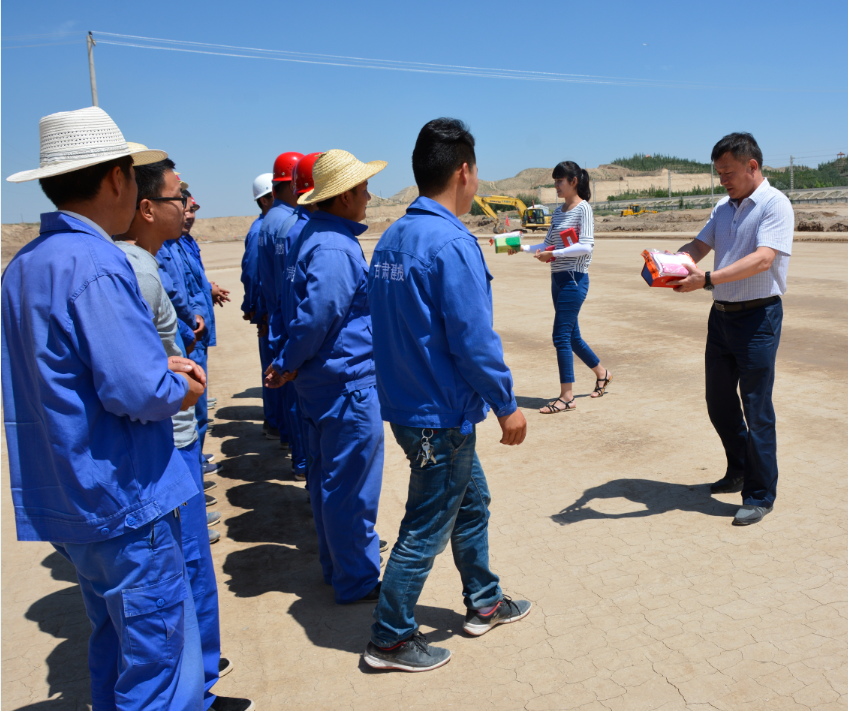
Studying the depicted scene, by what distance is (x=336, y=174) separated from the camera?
339 cm

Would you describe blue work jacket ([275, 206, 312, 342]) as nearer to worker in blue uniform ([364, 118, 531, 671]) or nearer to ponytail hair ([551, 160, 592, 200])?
worker in blue uniform ([364, 118, 531, 671])

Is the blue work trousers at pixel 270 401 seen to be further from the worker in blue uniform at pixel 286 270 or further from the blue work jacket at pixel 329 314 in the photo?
the blue work jacket at pixel 329 314

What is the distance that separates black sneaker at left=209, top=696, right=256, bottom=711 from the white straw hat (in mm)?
2049

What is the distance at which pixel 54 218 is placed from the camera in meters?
1.98

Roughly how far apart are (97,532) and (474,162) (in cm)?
202

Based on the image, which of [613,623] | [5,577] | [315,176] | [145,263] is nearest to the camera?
[145,263]

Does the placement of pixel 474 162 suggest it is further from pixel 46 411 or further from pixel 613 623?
pixel 613 623

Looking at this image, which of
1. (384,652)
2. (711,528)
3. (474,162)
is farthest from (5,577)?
(711,528)

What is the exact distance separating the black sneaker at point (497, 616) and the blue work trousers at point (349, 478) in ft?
1.99

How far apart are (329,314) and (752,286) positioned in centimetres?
250

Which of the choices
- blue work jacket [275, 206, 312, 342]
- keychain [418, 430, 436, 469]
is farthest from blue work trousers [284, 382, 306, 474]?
keychain [418, 430, 436, 469]

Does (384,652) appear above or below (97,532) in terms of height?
below

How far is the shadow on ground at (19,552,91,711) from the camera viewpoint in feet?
9.55

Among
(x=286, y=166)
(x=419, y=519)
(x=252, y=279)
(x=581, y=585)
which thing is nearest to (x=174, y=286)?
(x=286, y=166)
